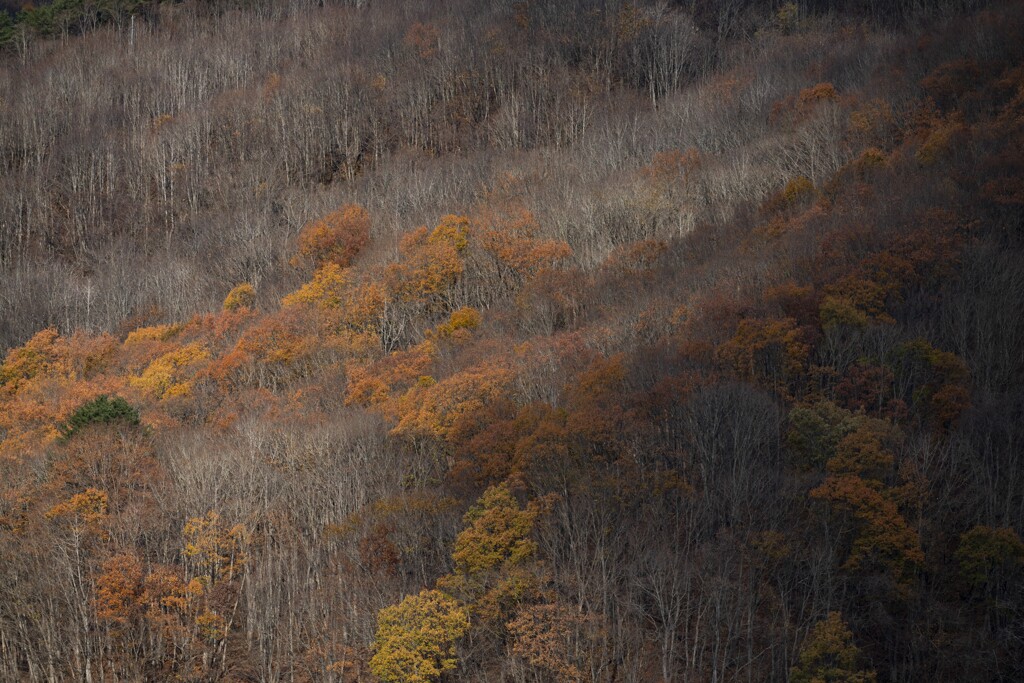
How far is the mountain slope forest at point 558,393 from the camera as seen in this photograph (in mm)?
29016

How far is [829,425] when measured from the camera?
33000 millimetres

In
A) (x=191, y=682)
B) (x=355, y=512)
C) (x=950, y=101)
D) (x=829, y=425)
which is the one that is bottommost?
(x=191, y=682)

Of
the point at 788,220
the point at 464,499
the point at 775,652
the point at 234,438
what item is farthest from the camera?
the point at 788,220

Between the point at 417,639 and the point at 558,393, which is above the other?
the point at 558,393

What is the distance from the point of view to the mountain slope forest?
1142 inches

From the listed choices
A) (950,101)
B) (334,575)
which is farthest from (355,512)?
(950,101)

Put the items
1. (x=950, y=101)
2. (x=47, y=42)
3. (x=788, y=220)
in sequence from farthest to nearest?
(x=47, y=42) → (x=950, y=101) → (x=788, y=220)

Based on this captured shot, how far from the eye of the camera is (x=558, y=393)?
1586 inches

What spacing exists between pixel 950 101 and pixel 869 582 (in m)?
38.4

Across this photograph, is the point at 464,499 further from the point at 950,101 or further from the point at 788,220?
the point at 950,101

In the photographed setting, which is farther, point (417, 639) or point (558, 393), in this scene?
point (558, 393)

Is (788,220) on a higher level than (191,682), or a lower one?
→ higher

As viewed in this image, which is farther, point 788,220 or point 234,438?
point 788,220

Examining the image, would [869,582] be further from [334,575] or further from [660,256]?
[660,256]
